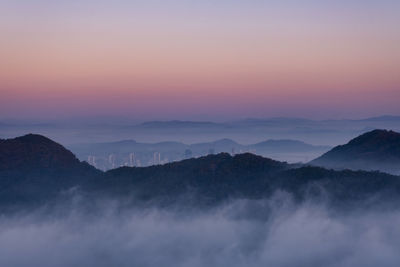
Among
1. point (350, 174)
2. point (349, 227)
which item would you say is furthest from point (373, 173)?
point (349, 227)

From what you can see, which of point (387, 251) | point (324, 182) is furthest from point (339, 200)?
point (387, 251)

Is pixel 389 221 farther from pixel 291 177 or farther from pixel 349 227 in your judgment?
pixel 291 177

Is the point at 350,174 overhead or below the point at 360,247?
overhead

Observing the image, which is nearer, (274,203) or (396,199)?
(396,199)

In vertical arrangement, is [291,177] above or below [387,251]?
above

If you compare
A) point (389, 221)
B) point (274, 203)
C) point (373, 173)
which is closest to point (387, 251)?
point (389, 221)

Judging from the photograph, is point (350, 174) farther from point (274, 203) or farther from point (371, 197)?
point (274, 203)

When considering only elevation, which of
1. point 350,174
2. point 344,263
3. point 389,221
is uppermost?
point 350,174

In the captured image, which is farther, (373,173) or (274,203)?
(274,203)
